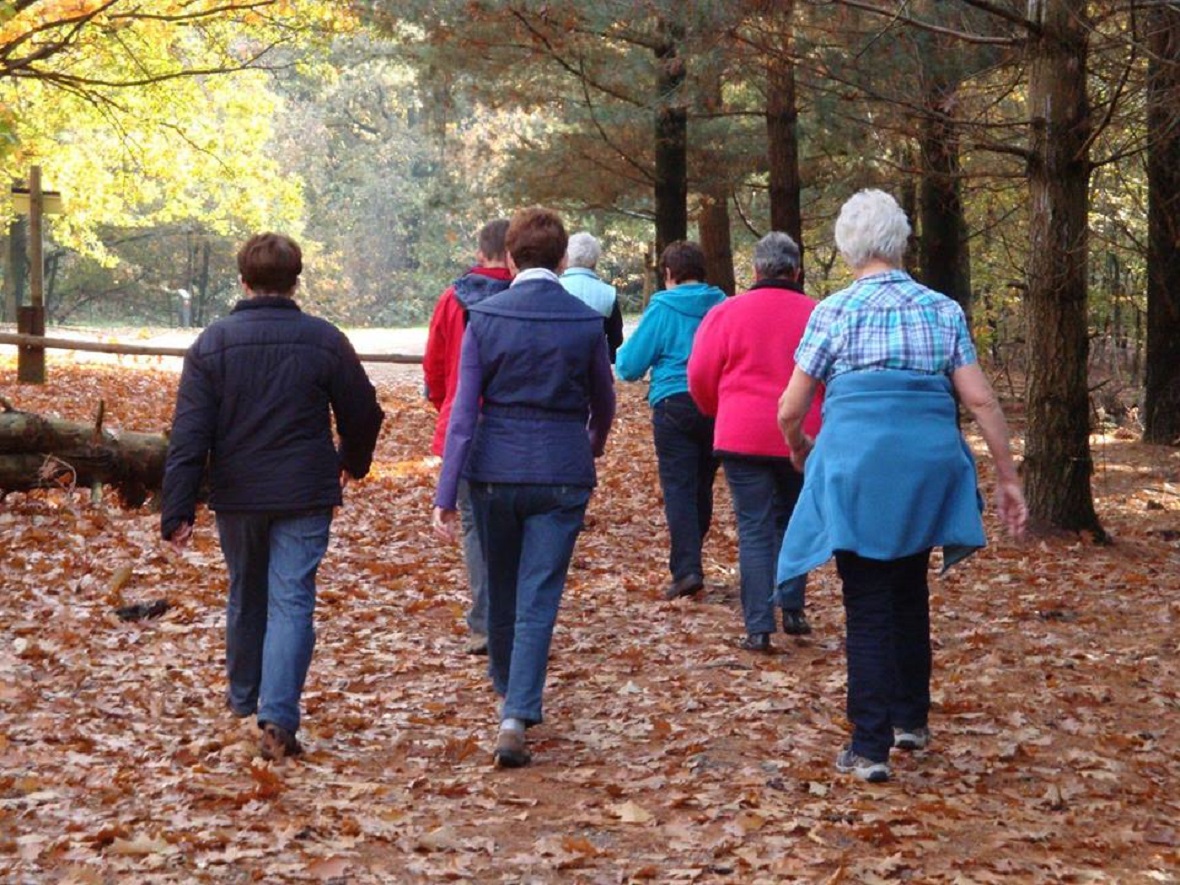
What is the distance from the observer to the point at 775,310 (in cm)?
761

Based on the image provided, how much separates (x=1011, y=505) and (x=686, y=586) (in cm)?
385

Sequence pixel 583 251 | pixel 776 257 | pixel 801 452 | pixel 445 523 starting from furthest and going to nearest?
pixel 583 251 → pixel 776 257 → pixel 445 523 → pixel 801 452

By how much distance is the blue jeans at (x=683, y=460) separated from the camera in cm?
877

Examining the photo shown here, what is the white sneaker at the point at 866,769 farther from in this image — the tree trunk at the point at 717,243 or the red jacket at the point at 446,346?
the tree trunk at the point at 717,243

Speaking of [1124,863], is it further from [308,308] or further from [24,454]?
[308,308]

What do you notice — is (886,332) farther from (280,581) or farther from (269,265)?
(280,581)

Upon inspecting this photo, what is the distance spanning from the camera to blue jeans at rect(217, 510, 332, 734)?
237 inches

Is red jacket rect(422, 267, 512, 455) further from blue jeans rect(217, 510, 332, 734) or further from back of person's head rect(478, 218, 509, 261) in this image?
blue jeans rect(217, 510, 332, 734)

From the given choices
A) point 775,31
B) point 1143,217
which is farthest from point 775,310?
point 1143,217

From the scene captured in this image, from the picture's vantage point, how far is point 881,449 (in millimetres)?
5480

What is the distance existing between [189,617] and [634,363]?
2.76 meters

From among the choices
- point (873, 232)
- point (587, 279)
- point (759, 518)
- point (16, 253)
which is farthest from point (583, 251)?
point (16, 253)

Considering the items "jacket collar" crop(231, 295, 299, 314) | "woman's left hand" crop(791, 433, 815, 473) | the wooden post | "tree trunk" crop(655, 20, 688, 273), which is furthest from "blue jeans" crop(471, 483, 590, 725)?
the wooden post

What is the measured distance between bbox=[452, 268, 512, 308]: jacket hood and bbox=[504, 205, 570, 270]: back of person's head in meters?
1.04
